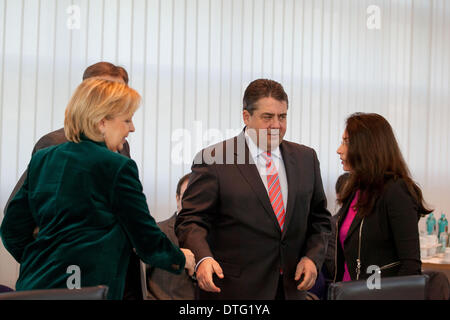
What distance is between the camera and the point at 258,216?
217 centimetres

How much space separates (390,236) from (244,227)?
0.60m

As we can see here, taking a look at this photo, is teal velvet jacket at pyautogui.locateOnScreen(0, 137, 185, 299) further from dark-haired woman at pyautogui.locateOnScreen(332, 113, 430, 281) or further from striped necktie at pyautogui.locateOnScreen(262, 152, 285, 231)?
dark-haired woman at pyautogui.locateOnScreen(332, 113, 430, 281)

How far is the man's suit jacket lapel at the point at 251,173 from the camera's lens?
85.7 inches

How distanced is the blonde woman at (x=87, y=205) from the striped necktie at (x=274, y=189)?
610mm

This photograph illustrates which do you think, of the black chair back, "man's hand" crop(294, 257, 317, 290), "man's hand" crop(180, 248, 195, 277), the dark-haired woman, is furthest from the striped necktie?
the black chair back

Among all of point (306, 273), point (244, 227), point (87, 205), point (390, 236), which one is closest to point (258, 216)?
point (244, 227)

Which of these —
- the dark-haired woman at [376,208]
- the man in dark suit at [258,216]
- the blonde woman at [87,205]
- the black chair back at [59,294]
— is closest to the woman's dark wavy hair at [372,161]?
the dark-haired woman at [376,208]

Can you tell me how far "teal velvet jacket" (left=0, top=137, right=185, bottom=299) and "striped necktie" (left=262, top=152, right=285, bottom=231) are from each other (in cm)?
65

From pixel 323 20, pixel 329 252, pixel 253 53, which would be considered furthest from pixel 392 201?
pixel 323 20

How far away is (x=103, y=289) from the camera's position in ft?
4.33

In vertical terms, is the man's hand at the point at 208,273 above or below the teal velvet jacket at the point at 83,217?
below

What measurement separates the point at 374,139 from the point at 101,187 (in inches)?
48.4

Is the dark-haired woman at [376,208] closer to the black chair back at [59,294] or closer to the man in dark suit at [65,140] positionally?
the man in dark suit at [65,140]

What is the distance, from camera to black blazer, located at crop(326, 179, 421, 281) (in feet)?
6.79
